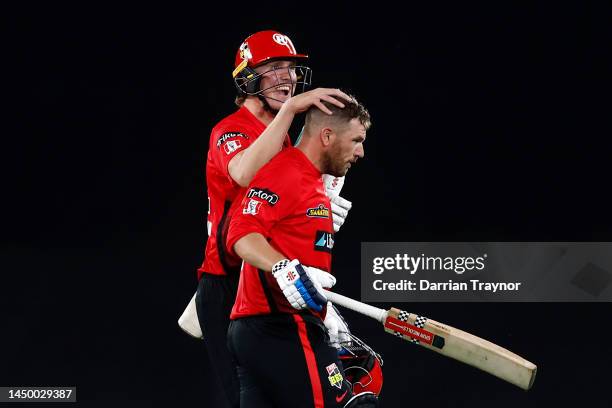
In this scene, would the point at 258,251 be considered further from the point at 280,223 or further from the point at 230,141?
the point at 230,141

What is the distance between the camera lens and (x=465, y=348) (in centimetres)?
308

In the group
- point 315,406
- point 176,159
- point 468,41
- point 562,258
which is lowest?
point 315,406

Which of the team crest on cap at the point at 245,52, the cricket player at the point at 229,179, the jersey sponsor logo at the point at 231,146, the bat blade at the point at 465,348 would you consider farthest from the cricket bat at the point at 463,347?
the team crest on cap at the point at 245,52

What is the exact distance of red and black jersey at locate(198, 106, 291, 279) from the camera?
10.7ft

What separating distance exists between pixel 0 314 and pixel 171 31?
4.65 ft

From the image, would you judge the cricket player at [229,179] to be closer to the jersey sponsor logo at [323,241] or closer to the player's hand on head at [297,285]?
the jersey sponsor logo at [323,241]

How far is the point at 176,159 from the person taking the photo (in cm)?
452

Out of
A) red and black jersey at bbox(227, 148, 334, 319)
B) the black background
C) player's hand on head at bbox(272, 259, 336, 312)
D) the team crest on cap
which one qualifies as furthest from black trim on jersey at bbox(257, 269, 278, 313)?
the black background

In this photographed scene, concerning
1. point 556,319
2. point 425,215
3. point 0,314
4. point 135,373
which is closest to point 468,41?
point 425,215

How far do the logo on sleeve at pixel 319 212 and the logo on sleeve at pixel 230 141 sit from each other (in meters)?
0.50

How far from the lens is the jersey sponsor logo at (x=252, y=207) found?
8.93 ft

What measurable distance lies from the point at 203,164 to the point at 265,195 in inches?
71.9

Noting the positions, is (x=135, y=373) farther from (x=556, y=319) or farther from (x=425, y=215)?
(x=556, y=319)

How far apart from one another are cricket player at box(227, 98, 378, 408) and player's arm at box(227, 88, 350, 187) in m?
0.04
